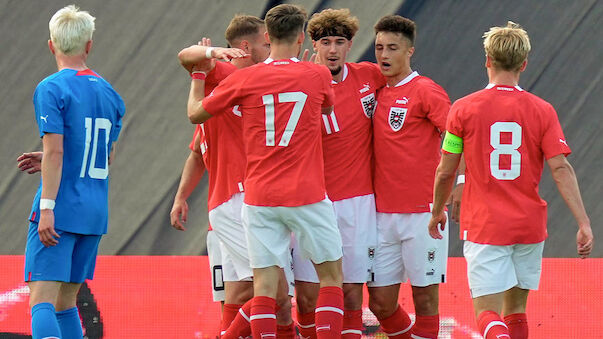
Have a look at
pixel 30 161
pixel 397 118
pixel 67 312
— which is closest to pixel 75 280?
pixel 67 312

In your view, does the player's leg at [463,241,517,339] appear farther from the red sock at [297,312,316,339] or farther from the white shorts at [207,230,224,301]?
the white shorts at [207,230,224,301]

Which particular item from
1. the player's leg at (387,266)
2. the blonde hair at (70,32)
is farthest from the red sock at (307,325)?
Result: the blonde hair at (70,32)

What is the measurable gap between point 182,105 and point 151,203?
0.68 m

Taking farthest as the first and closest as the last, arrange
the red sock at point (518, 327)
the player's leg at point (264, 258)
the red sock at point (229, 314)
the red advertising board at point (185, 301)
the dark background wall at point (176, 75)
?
the dark background wall at point (176, 75)
the red advertising board at point (185, 301)
the red sock at point (229, 314)
the red sock at point (518, 327)
the player's leg at point (264, 258)

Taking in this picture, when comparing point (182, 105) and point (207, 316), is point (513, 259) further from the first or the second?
point (182, 105)

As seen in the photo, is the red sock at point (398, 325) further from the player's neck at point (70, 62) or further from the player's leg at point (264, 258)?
the player's neck at point (70, 62)

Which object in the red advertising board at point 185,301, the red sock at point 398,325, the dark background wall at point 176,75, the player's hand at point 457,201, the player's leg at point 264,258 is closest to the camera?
the player's leg at point 264,258

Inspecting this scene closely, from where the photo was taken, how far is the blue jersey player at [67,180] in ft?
13.0

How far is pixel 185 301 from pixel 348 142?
1.64m

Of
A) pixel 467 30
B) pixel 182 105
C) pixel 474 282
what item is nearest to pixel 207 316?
pixel 182 105

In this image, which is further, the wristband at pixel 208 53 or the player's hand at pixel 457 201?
the player's hand at pixel 457 201

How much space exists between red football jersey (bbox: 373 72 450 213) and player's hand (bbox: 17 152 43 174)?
5.54 feet

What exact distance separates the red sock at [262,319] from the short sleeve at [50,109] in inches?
46.0

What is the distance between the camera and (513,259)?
409 centimetres
